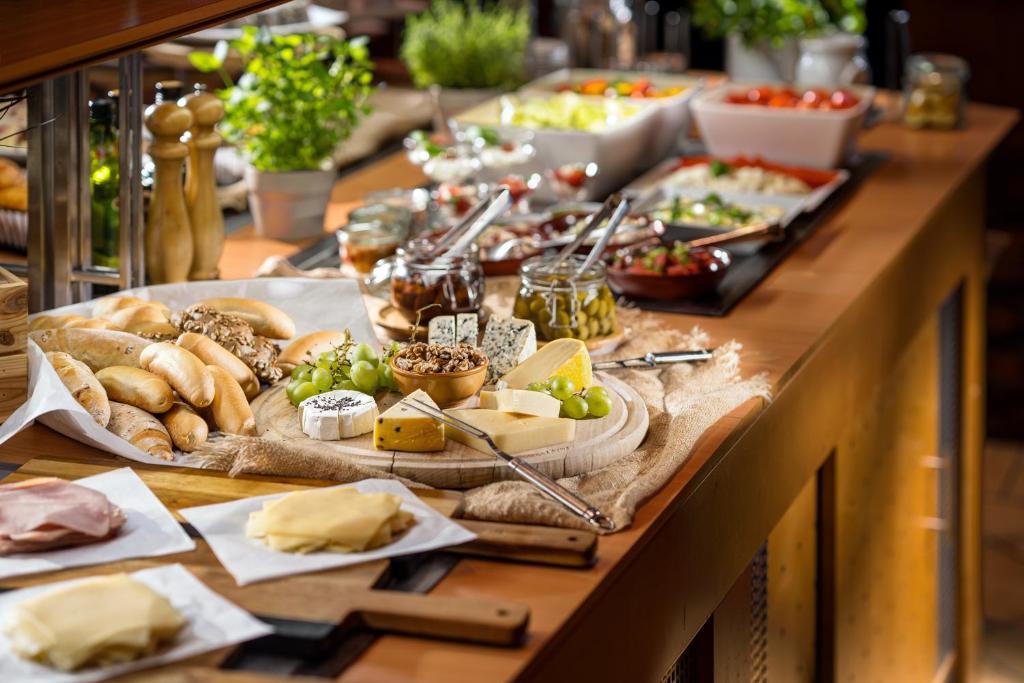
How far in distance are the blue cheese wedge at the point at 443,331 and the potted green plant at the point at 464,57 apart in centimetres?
142

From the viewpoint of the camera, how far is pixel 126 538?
1046 mm

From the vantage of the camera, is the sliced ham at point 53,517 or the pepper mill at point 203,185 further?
the pepper mill at point 203,185

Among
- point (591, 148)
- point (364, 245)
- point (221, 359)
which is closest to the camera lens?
point (221, 359)

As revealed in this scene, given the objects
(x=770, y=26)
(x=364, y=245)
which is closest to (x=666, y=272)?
(x=364, y=245)

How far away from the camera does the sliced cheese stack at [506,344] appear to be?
1.39m

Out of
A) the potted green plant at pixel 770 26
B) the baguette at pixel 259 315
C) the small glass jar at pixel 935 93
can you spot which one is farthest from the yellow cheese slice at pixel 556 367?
the potted green plant at pixel 770 26

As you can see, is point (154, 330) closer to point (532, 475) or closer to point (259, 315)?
point (259, 315)

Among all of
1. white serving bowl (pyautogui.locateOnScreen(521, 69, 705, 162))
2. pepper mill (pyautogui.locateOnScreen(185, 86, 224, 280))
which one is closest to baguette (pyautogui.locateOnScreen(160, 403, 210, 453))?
pepper mill (pyautogui.locateOnScreen(185, 86, 224, 280))

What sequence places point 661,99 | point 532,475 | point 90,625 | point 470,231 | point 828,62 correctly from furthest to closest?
1. point 828,62
2. point 661,99
3. point 470,231
4. point 532,475
5. point 90,625

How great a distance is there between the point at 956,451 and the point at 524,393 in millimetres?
1771

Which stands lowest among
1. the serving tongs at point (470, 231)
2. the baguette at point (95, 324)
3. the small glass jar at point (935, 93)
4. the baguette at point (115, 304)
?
the baguette at point (95, 324)

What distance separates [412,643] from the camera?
94 centimetres

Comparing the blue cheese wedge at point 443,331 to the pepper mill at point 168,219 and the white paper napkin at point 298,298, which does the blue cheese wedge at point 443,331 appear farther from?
the pepper mill at point 168,219

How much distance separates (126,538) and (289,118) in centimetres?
109
